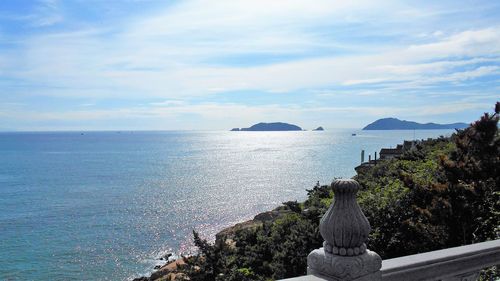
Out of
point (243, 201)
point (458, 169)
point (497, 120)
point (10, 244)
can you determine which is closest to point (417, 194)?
point (458, 169)

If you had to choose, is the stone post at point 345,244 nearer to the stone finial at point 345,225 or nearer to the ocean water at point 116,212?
the stone finial at point 345,225

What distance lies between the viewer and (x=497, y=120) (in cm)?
1055

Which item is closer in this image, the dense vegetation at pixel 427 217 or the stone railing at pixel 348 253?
the stone railing at pixel 348 253

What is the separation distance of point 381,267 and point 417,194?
6.25 meters

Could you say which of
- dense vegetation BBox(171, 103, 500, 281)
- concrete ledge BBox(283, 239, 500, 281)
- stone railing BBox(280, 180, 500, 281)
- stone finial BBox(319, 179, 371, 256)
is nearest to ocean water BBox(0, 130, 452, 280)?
dense vegetation BBox(171, 103, 500, 281)

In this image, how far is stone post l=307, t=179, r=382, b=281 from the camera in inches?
126

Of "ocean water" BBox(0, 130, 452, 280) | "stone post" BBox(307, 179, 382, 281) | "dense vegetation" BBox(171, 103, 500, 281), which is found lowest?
"ocean water" BBox(0, 130, 452, 280)

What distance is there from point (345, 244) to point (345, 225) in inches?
6.3

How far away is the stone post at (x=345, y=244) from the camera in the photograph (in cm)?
320

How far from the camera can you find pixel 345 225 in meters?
3.20

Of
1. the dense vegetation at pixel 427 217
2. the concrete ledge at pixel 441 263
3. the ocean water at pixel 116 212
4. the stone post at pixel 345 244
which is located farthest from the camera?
the ocean water at pixel 116 212

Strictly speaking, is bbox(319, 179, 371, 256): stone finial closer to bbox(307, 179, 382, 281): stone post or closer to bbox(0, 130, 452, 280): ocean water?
bbox(307, 179, 382, 281): stone post

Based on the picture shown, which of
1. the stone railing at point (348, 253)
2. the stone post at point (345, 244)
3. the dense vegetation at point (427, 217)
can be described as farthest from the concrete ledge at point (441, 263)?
the dense vegetation at point (427, 217)

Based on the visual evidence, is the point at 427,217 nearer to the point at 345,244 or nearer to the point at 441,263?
the point at 441,263
